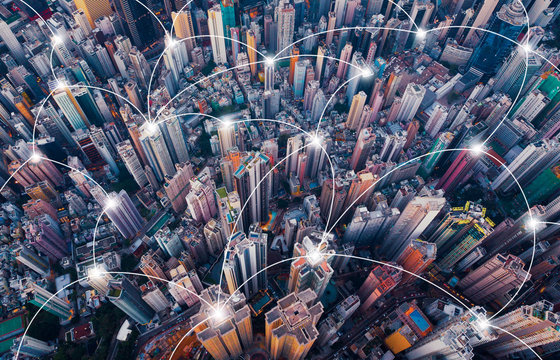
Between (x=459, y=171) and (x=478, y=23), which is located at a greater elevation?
(x=478, y=23)

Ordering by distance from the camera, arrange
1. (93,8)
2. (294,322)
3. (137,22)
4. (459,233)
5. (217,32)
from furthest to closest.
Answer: (137,22) < (93,8) < (217,32) < (459,233) < (294,322)

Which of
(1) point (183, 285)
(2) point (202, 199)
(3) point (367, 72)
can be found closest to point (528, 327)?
(1) point (183, 285)

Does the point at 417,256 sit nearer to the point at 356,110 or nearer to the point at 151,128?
the point at 356,110

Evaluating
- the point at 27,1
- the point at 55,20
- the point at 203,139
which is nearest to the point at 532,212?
the point at 203,139

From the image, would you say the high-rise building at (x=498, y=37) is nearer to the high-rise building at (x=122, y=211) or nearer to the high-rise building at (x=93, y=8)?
the high-rise building at (x=122, y=211)

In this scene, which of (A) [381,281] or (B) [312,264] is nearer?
(B) [312,264]

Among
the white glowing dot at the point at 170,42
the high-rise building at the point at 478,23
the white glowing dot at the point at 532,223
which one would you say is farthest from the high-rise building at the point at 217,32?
the white glowing dot at the point at 532,223
